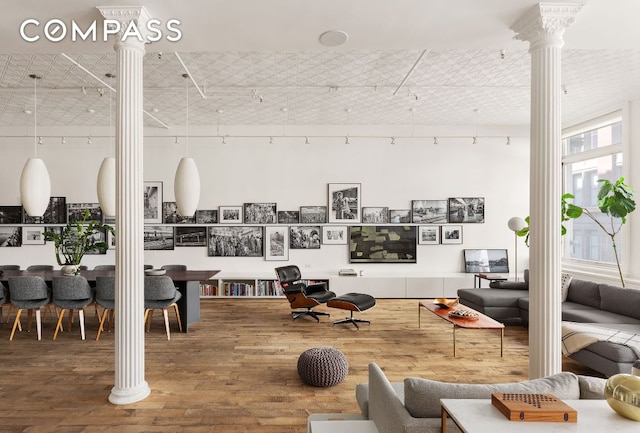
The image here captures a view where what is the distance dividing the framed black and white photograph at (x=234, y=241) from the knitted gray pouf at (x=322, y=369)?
16.9ft

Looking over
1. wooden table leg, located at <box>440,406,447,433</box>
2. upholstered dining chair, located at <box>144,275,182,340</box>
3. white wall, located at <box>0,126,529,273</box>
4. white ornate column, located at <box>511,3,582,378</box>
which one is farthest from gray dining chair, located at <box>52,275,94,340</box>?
white ornate column, located at <box>511,3,582,378</box>

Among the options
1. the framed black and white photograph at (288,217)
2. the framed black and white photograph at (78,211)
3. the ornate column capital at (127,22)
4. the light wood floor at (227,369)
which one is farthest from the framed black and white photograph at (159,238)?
the ornate column capital at (127,22)

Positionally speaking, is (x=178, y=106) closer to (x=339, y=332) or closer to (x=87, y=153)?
(x=87, y=153)

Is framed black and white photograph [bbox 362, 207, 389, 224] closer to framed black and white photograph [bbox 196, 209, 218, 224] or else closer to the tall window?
framed black and white photograph [bbox 196, 209, 218, 224]

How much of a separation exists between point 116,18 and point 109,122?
19.2ft

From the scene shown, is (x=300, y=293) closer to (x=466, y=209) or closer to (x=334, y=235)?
(x=334, y=235)

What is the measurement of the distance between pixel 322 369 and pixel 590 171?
7.47 meters

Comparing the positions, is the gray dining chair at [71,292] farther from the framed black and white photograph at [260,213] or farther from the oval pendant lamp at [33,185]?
the framed black and white photograph at [260,213]

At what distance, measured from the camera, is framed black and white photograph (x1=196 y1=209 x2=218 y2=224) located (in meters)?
8.95

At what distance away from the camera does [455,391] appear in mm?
2016

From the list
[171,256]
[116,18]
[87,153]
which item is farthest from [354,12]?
[87,153]

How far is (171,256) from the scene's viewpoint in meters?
8.96

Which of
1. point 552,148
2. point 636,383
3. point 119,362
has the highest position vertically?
point 552,148

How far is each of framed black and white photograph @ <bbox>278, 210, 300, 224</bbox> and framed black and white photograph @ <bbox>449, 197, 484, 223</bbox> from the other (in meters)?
3.68
